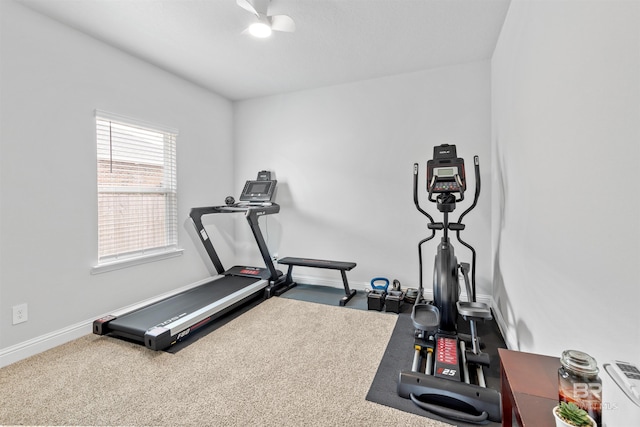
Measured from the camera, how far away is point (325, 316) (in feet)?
9.81

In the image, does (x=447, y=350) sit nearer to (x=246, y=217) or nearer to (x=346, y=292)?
(x=346, y=292)

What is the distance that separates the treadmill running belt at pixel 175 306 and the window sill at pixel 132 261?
525 millimetres

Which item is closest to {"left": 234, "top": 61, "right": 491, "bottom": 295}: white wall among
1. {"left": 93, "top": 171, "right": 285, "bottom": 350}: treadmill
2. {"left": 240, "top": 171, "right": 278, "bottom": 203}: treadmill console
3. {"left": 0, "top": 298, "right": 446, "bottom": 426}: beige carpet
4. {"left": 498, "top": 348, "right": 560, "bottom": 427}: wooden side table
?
{"left": 240, "top": 171, "right": 278, "bottom": 203}: treadmill console

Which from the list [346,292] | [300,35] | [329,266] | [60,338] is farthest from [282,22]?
[60,338]

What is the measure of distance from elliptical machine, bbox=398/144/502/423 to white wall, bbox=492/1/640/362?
1.16 ft

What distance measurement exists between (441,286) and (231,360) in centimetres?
170

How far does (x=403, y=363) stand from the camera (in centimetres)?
211

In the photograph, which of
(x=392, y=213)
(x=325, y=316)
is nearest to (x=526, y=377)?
(x=325, y=316)

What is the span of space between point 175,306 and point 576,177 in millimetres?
3156

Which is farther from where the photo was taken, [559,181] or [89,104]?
[89,104]

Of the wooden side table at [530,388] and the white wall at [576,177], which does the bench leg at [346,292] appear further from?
the wooden side table at [530,388]

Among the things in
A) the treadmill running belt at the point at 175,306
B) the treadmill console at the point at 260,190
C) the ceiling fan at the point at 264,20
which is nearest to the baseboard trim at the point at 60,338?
the treadmill running belt at the point at 175,306

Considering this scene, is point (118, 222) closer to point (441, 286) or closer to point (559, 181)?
point (441, 286)

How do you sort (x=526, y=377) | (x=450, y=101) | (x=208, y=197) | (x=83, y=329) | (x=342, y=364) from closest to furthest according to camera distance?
(x=526, y=377) → (x=342, y=364) → (x=83, y=329) → (x=450, y=101) → (x=208, y=197)
